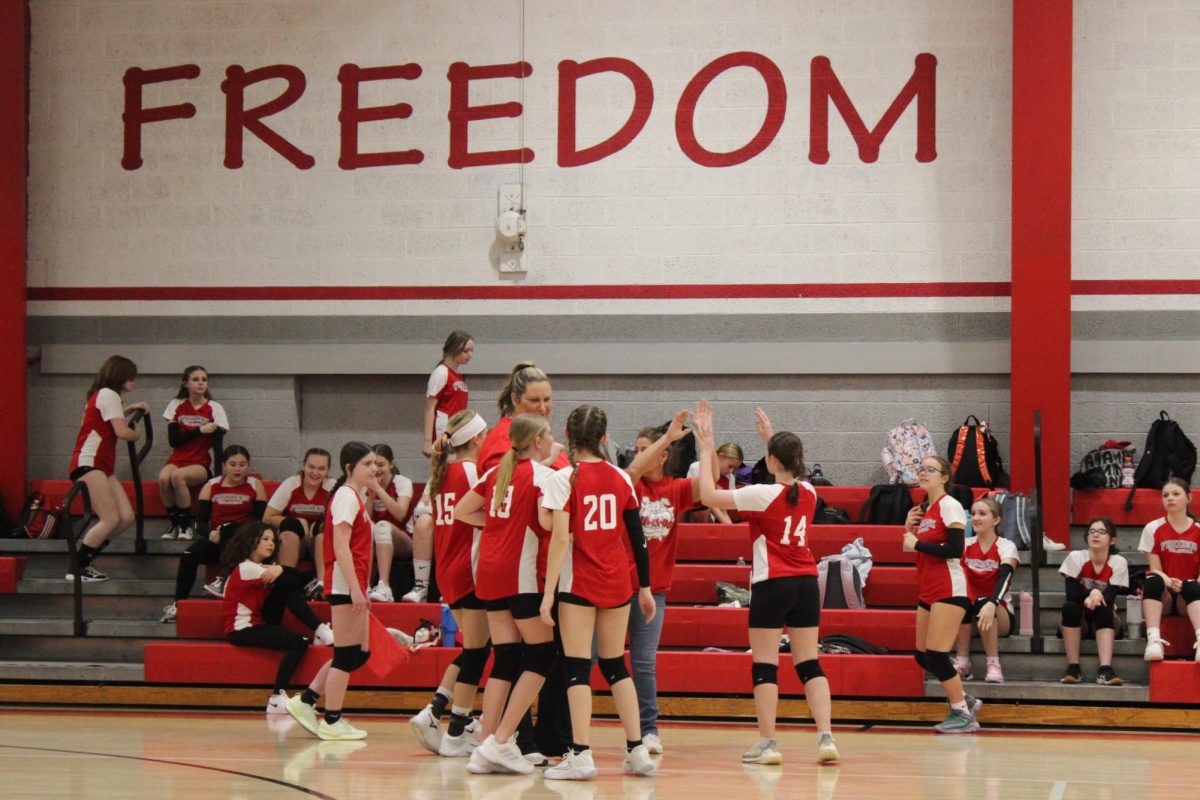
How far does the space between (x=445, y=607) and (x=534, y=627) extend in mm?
2793

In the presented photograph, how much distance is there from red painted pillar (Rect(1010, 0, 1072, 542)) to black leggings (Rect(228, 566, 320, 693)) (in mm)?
4711

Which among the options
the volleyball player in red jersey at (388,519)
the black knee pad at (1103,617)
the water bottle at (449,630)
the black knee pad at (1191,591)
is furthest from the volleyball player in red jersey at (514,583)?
the black knee pad at (1191,591)

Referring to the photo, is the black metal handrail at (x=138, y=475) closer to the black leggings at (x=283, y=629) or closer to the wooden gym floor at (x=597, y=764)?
the black leggings at (x=283, y=629)

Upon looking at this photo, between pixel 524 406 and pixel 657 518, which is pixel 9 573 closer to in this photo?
pixel 524 406

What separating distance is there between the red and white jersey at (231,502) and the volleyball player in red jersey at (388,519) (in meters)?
0.92

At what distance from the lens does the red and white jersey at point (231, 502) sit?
998 centimetres

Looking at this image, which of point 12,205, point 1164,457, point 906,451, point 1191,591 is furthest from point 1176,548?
point 12,205

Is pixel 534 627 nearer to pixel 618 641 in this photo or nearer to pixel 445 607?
pixel 618 641

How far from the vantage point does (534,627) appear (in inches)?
241

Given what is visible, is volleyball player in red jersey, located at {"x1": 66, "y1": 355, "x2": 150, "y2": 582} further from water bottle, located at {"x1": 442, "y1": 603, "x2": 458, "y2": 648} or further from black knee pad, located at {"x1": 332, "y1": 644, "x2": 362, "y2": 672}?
black knee pad, located at {"x1": 332, "y1": 644, "x2": 362, "y2": 672}

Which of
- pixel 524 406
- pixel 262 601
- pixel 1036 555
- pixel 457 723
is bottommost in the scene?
pixel 457 723

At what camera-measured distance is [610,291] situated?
10836mm

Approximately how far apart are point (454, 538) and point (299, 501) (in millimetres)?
3398

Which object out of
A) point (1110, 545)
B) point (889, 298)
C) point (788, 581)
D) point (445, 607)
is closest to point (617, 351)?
point (889, 298)
